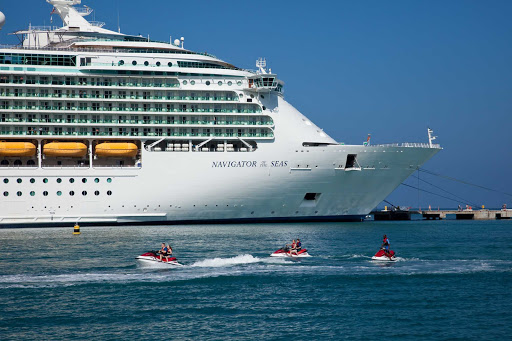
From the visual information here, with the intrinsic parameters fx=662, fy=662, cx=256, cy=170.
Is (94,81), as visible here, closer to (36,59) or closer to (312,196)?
(36,59)

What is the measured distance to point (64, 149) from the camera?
189 feet

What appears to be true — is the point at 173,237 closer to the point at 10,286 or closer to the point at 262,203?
the point at 262,203

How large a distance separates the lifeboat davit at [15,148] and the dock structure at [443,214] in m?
48.9

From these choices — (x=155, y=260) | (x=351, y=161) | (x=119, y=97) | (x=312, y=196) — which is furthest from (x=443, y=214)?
(x=155, y=260)

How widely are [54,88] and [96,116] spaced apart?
4.37 m

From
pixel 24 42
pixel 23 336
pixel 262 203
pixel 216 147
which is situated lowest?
pixel 23 336

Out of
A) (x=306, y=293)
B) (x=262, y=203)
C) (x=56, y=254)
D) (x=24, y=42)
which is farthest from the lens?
(x=24, y=42)

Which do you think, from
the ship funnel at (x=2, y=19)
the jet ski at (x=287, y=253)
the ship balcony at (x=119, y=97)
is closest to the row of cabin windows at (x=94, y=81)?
the ship balcony at (x=119, y=97)

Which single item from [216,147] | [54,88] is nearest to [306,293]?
[216,147]

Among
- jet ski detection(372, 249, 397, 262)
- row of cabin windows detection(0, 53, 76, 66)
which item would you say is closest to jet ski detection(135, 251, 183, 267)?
jet ski detection(372, 249, 397, 262)

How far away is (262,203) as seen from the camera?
58.1 metres

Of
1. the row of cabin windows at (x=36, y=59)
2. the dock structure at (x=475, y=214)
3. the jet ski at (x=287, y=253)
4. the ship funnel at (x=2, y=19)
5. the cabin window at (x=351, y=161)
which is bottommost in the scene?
the jet ski at (x=287, y=253)

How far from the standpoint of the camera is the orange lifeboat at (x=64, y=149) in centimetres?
5750

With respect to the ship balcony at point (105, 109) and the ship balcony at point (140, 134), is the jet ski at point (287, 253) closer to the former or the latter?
the ship balcony at point (140, 134)
